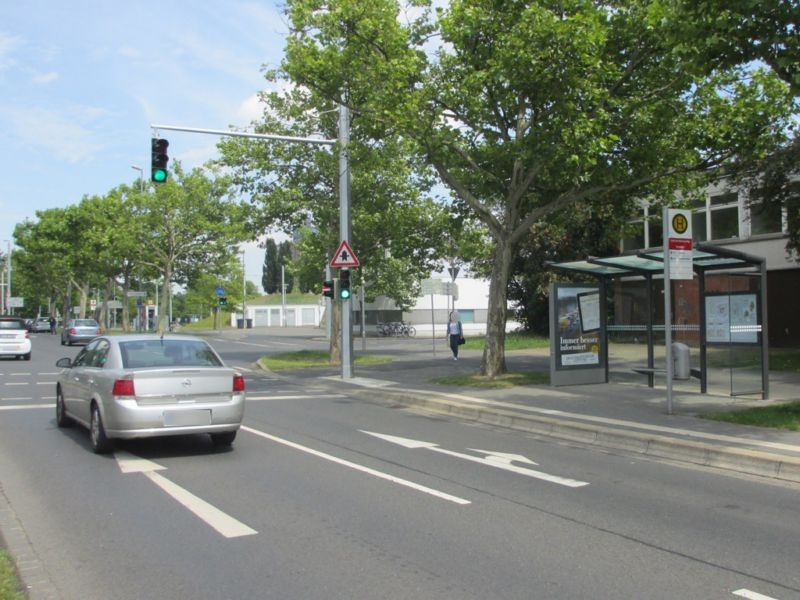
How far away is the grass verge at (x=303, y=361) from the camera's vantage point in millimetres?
24016

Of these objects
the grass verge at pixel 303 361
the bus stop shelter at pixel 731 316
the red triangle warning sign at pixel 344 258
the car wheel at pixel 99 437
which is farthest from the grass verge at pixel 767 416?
the grass verge at pixel 303 361

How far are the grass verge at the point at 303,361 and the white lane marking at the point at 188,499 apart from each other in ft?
48.2

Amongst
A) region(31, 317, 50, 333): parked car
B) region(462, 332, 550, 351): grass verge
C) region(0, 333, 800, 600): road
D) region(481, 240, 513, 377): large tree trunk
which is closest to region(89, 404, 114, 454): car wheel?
region(0, 333, 800, 600): road

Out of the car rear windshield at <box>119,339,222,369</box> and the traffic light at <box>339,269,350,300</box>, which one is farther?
the traffic light at <box>339,269,350,300</box>

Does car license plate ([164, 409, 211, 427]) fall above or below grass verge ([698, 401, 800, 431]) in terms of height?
above

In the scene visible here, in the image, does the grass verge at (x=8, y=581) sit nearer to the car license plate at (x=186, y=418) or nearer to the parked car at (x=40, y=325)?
the car license plate at (x=186, y=418)

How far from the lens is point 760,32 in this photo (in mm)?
10070

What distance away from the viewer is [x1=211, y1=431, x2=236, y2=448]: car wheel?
9.57 metres

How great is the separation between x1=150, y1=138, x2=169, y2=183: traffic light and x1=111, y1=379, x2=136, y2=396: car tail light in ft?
26.5

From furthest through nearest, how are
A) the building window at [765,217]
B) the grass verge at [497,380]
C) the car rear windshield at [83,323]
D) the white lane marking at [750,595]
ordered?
the car rear windshield at [83,323] < the building window at [765,217] < the grass verge at [497,380] < the white lane marking at [750,595]

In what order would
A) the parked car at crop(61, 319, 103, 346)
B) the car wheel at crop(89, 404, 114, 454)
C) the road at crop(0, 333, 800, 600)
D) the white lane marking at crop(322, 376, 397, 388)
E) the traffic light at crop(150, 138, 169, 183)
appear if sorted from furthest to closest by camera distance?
the parked car at crop(61, 319, 103, 346), the white lane marking at crop(322, 376, 397, 388), the traffic light at crop(150, 138, 169, 183), the car wheel at crop(89, 404, 114, 454), the road at crop(0, 333, 800, 600)

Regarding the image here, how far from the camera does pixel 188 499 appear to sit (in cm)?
681

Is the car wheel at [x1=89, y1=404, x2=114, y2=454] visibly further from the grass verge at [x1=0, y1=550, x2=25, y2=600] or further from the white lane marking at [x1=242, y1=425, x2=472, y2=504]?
the grass verge at [x1=0, y1=550, x2=25, y2=600]

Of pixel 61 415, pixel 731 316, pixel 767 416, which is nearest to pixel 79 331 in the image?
pixel 61 415
